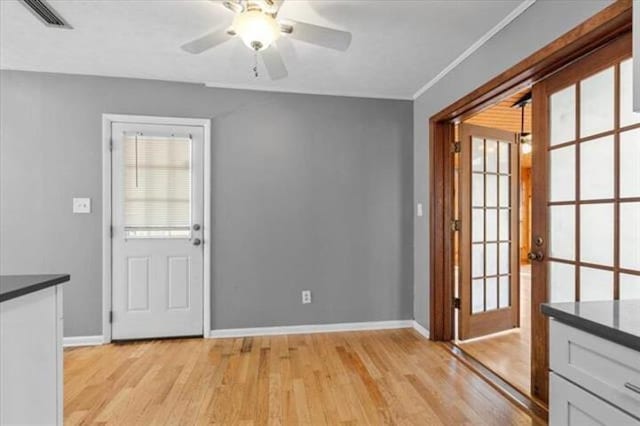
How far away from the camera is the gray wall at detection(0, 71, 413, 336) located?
2.96 meters

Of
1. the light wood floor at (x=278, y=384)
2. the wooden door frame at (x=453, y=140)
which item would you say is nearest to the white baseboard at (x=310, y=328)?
the light wood floor at (x=278, y=384)

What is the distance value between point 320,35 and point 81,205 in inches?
103

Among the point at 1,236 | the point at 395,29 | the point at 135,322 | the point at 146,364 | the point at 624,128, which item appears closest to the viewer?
the point at 624,128

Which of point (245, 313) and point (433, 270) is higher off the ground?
point (433, 270)

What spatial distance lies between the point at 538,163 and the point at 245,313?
9.01 ft

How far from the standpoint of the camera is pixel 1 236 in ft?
9.53

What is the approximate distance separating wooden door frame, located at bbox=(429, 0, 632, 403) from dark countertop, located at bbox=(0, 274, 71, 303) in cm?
255

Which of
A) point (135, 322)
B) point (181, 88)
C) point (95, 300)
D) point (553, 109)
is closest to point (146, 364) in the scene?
point (135, 322)

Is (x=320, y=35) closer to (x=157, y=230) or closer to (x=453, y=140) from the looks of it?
(x=453, y=140)

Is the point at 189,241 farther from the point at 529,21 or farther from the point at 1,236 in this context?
the point at 529,21

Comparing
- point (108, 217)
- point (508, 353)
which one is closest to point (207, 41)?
point (108, 217)

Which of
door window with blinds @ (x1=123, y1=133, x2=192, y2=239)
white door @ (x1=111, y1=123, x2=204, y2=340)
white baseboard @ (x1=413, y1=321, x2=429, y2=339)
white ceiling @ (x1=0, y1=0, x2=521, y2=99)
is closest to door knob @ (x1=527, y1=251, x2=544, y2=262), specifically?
white baseboard @ (x1=413, y1=321, x2=429, y2=339)

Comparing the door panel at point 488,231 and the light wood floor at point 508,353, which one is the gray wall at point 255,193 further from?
the light wood floor at point 508,353

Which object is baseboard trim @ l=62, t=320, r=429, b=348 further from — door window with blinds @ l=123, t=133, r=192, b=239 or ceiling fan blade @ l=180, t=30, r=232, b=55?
ceiling fan blade @ l=180, t=30, r=232, b=55
